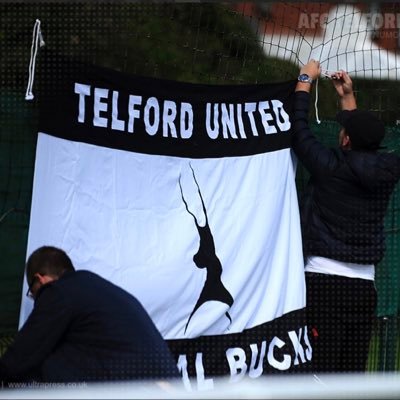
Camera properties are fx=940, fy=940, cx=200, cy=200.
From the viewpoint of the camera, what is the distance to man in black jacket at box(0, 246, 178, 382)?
153 inches

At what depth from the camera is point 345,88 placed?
5449mm

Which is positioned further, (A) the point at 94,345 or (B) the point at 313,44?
(B) the point at 313,44

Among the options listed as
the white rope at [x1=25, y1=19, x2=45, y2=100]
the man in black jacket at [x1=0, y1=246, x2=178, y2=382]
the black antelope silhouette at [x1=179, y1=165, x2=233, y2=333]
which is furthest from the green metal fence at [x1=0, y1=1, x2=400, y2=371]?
the man in black jacket at [x1=0, y1=246, x2=178, y2=382]

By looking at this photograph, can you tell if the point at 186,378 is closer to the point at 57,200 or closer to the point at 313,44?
the point at 57,200

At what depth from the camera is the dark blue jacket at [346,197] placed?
16.9ft

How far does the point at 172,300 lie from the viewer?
5031mm

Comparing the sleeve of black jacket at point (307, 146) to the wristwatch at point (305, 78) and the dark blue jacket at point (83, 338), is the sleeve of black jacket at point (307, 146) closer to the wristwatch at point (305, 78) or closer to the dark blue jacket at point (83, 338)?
the wristwatch at point (305, 78)

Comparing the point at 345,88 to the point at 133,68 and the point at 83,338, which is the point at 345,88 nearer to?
the point at 83,338

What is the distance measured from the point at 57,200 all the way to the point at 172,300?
0.83 meters

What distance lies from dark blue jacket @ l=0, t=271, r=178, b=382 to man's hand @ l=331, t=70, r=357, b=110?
2.07 meters

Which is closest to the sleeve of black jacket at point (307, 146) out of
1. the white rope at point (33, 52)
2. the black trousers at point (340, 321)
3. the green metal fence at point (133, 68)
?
the green metal fence at point (133, 68)

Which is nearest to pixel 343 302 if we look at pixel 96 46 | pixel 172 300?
pixel 172 300

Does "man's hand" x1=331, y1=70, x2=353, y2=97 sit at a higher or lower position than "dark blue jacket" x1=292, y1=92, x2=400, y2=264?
higher

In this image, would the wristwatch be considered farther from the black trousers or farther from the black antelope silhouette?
the black trousers
